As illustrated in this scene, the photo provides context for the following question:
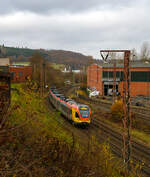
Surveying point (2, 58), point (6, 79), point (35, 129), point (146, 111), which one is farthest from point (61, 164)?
point (146, 111)

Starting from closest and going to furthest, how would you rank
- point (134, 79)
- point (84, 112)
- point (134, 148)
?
point (134, 148), point (84, 112), point (134, 79)

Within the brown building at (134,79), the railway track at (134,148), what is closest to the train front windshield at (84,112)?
the railway track at (134,148)

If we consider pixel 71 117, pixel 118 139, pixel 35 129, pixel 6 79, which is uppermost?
pixel 6 79

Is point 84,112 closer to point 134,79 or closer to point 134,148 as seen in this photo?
point 134,148

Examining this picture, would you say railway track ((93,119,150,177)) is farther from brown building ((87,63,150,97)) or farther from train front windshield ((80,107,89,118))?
brown building ((87,63,150,97))

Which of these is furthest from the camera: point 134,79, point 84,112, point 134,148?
point 134,79

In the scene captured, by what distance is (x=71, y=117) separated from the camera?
58.0 ft

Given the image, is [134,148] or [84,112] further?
[84,112]

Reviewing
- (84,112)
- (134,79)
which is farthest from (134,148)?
(134,79)

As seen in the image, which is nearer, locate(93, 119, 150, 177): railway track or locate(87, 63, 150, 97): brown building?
locate(93, 119, 150, 177): railway track

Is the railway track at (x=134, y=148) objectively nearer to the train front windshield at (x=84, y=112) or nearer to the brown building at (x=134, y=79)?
the train front windshield at (x=84, y=112)

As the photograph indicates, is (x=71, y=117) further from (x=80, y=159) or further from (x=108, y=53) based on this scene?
(x=80, y=159)

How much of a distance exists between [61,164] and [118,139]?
1128cm

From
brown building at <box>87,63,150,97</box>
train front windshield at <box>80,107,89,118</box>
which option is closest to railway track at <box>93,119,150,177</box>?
train front windshield at <box>80,107,89,118</box>
